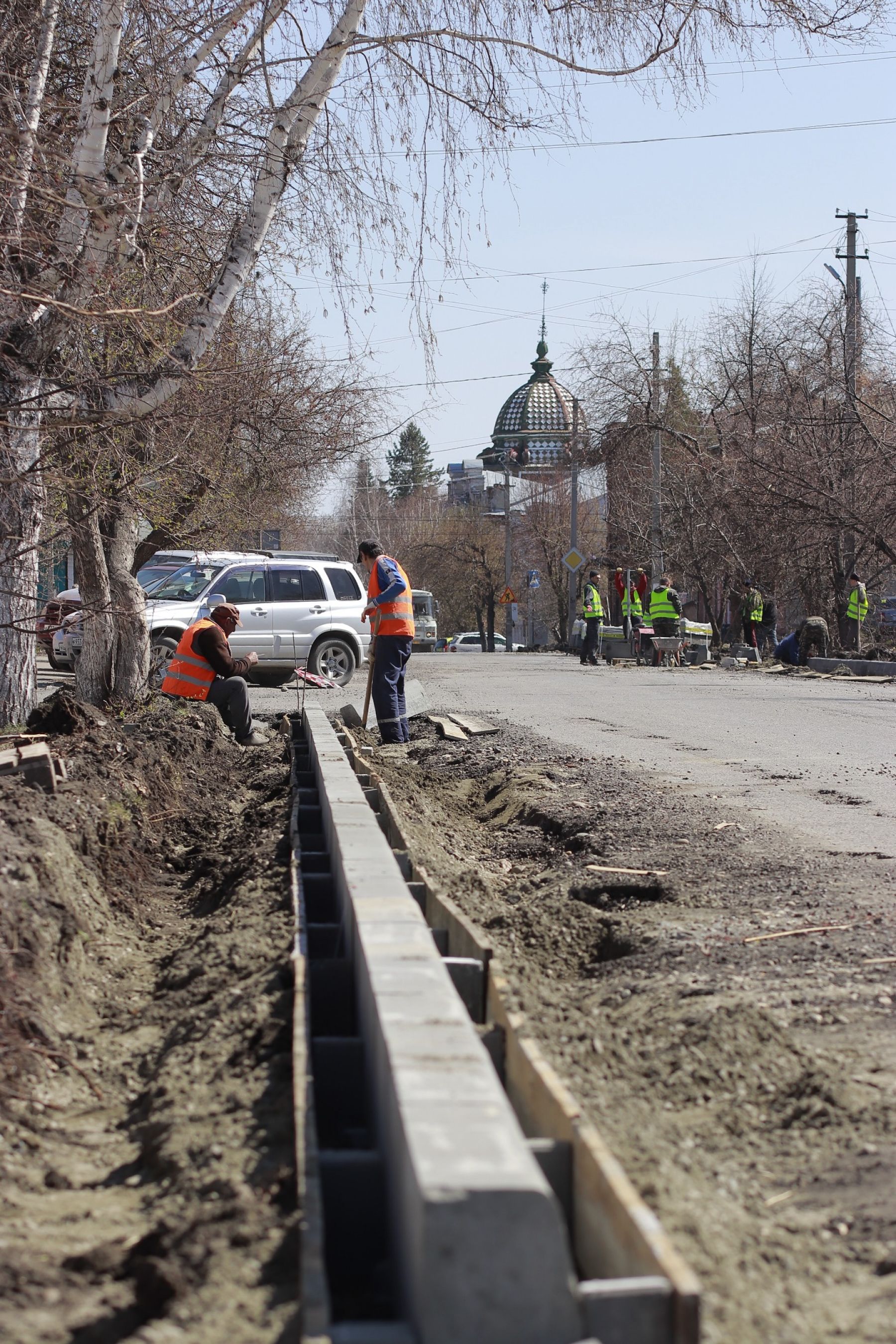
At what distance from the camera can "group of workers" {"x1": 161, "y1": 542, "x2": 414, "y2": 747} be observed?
38.9ft

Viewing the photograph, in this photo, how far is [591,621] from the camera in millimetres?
30453

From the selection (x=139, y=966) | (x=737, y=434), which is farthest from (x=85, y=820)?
(x=737, y=434)

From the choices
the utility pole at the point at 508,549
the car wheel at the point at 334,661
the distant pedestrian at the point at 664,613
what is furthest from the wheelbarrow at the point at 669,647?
the utility pole at the point at 508,549

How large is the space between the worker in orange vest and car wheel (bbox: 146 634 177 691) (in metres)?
2.60

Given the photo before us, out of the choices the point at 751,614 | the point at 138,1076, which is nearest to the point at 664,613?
the point at 751,614

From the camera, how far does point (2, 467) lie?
7.22 m

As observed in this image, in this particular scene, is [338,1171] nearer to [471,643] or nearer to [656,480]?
[656,480]

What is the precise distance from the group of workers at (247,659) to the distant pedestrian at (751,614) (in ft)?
63.1

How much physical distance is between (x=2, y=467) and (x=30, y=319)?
2.67 ft

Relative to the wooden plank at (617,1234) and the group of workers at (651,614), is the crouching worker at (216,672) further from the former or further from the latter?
the group of workers at (651,614)

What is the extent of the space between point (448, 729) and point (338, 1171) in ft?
34.0

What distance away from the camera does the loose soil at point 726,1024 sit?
2.60 metres

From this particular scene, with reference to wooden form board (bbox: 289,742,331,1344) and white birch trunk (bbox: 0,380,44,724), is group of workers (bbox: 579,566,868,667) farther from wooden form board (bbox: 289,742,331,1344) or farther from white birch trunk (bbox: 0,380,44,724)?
wooden form board (bbox: 289,742,331,1344)

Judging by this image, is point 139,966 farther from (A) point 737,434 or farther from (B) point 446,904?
(A) point 737,434
